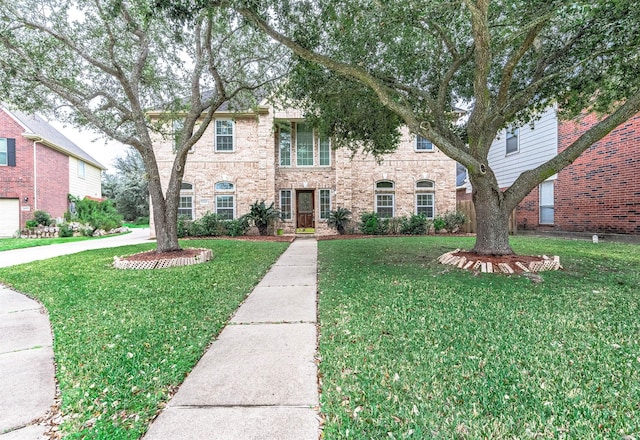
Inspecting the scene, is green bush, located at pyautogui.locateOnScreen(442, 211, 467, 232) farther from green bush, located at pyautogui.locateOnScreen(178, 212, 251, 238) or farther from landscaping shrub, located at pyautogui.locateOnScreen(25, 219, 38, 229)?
landscaping shrub, located at pyautogui.locateOnScreen(25, 219, 38, 229)

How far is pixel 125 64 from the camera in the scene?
26.0ft

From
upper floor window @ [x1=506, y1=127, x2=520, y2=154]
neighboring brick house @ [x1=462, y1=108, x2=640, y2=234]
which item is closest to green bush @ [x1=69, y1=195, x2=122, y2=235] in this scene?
neighboring brick house @ [x1=462, y1=108, x2=640, y2=234]

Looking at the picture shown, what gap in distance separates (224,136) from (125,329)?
12.5m

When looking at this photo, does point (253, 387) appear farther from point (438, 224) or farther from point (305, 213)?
point (438, 224)

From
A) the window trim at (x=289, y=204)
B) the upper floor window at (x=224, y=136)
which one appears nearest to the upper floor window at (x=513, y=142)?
the window trim at (x=289, y=204)

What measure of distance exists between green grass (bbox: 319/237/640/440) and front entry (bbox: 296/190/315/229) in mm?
10556

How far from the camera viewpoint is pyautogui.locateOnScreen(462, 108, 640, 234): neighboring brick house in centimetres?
945

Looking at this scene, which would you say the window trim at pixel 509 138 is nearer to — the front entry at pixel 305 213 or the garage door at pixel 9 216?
the front entry at pixel 305 213

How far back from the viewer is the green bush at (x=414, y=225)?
13.8m

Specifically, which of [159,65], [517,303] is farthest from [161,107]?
[517,303]

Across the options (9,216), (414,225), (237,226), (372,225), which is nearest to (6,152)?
(9,216)

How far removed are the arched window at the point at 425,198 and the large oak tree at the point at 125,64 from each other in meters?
9.05

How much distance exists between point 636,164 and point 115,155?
4567 centimetres

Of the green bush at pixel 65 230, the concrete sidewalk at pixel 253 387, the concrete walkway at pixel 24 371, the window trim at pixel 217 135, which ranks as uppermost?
the window trim at pixel 217 135
